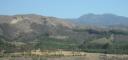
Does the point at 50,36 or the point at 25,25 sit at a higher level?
the point at 25,25

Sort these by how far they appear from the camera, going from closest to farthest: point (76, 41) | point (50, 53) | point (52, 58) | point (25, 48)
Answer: point (52, 58)
point (50, 53)
point (25, 48)
point (76, 41)

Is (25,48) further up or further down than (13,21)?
further down

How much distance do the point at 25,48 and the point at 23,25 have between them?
23.1m

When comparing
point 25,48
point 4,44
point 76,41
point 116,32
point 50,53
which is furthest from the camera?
point 116,32

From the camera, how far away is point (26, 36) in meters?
65.2

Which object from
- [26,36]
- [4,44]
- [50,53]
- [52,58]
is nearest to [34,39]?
[26,36]

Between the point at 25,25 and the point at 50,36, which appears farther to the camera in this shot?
the point at 25,25

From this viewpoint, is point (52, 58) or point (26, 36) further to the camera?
point (26, 36)

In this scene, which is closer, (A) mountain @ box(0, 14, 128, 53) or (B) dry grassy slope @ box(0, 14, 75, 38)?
(A) mountain @ box(0, 14, 128, 53)

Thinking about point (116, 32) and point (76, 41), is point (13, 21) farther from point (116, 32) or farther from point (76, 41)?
point (116, 32)

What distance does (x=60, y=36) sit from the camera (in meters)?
63.5

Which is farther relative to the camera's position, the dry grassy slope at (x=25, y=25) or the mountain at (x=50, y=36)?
the dry grassy slope at (x=25, y=25)

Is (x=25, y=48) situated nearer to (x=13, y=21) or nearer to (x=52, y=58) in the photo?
(x=52, y=58)

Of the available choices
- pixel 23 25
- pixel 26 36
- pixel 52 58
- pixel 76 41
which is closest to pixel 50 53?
pixel 52 58
